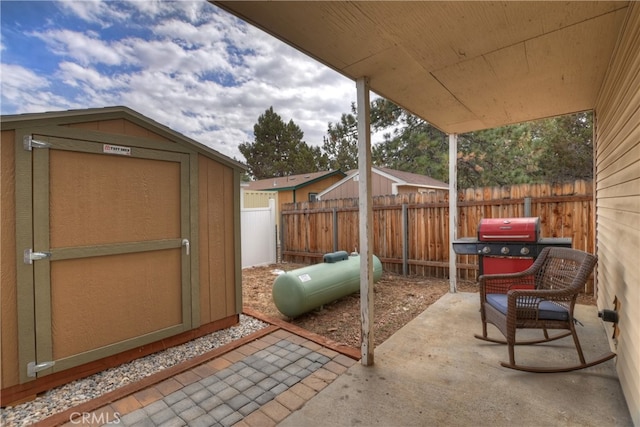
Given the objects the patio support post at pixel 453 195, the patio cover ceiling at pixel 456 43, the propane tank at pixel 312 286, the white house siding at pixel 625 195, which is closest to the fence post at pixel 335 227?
the propane tank at pixel 312 286

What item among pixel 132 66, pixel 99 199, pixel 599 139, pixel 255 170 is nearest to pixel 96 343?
pixel 99 199

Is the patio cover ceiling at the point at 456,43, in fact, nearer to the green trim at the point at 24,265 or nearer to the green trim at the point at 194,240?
the green trim at the point at 194,240

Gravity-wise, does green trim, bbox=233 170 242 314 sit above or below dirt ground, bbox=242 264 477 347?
above

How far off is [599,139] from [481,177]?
7.71m

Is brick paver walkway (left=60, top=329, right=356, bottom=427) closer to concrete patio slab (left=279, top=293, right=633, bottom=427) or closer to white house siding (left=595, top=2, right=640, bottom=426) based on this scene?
concrete patio slab (left=279, top=293, right=633, bottom=427)

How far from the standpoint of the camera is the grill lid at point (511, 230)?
10.8ft

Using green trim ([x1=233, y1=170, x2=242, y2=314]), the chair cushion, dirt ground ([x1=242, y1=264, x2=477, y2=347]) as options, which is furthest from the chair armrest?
green trim ([x1=233, y1=170, x2=242, y2=314])

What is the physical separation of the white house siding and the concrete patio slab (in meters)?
0.18

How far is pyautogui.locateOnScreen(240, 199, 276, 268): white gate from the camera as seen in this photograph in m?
6.84

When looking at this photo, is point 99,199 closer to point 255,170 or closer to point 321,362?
point 321,362

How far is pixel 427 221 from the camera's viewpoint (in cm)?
537
